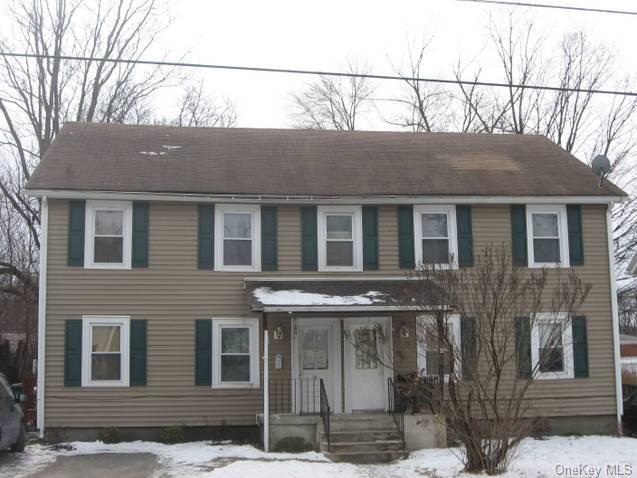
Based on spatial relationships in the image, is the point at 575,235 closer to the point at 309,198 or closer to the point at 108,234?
the point at 309,198

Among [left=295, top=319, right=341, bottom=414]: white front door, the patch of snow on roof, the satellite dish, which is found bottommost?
[left=295, top=319, right=341, bottom=414]: white front door

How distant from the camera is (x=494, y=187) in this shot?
602 inches

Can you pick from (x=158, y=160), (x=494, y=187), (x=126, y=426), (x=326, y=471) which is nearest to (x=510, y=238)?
(x=494, y=187)

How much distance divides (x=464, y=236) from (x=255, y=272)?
464cm

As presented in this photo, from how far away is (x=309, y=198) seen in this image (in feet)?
48.0

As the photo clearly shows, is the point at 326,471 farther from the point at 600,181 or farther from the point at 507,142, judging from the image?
the point at 507,142

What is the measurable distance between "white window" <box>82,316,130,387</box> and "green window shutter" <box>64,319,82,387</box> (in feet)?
0.26

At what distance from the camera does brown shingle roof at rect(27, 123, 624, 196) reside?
1466cm

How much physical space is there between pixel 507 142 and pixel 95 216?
10.6 m

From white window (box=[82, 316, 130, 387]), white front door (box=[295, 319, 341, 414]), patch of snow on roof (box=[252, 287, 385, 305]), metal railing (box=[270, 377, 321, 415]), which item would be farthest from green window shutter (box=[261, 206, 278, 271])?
white window (box=[82, 316, 130, 387])

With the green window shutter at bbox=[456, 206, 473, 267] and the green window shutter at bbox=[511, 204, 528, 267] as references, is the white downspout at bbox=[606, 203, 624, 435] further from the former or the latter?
the green window shutter at bbox=[456, 206, 473, 267]

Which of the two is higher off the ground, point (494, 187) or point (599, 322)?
point (494, 187)

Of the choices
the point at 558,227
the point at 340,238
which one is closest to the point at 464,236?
the point at 558,227

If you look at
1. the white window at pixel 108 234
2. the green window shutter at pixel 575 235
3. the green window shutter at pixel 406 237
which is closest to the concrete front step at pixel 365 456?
the green window shutter at pixel 406 237
